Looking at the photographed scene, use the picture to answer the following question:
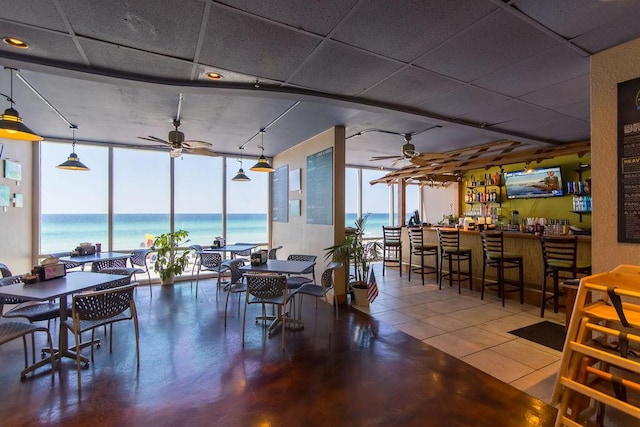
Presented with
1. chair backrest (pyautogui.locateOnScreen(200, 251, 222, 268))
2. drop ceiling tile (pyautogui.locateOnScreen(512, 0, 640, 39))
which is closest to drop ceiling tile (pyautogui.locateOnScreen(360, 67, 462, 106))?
drop ceiling tile (pyautogui.locateOnScreen(512, 0, 640, 39))

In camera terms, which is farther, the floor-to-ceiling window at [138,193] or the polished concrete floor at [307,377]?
the floor-to-ceiling window at [138,193]

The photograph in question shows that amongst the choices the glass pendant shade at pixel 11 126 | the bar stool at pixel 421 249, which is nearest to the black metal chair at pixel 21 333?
the glass pendant shade at pixel 11 126

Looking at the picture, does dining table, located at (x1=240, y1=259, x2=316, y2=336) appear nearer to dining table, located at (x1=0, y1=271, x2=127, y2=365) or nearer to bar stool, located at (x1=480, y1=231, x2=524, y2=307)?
dining table, located at (x1=0, y1=271, x2=127, y2=365)

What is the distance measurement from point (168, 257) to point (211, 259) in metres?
1.68

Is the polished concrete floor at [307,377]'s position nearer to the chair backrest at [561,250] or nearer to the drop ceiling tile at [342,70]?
the chair backrest at [561,250]

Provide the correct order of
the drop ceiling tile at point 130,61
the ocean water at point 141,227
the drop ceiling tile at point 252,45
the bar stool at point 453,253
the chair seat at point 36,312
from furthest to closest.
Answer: the ocean water at point 141,227 → the bar stool at point 453,253 → the chair seat at point 36,312 → the drop ceiling tile at point 130,61 → the drop ceiling tile at point 252,45

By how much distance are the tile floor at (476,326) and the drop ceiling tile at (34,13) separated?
4.28 meters

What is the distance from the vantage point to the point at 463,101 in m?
3.62

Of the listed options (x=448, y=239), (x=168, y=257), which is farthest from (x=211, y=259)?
(x=448, y=239)

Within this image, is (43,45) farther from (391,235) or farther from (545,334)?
(391,235)

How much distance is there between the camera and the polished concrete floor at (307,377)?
217cm

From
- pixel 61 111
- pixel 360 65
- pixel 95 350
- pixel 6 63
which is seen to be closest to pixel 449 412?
pixel 360 65

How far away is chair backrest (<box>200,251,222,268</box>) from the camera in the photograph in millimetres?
5219

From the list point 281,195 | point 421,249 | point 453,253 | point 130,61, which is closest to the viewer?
point 130,61
